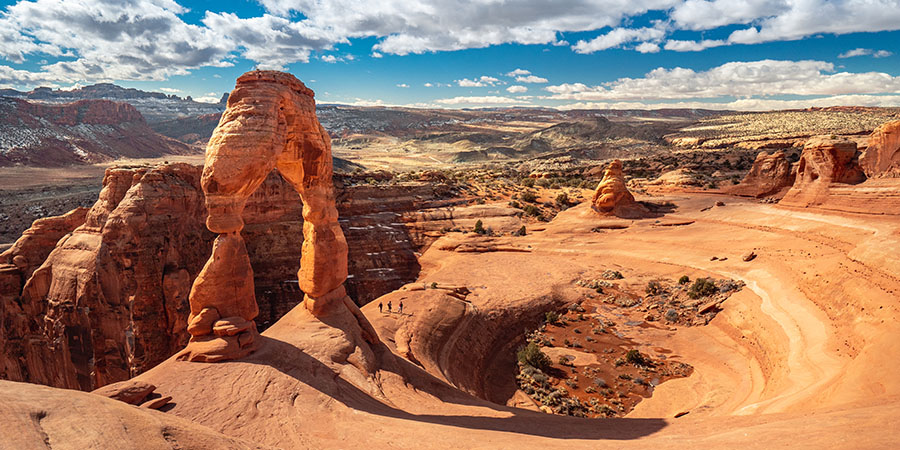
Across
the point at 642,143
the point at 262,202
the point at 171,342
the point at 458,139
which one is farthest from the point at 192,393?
the point at 458,139

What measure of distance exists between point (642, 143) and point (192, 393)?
131139 millimetres

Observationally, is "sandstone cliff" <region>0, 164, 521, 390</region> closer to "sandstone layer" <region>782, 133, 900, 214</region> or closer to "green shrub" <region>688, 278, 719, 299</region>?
"green shrub" <region>688, 278, 719, 299</region>

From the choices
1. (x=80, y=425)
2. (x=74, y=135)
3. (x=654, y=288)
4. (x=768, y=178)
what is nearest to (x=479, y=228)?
(x=654, y=288)

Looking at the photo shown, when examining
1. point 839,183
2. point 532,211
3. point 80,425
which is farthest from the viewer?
point 532,211

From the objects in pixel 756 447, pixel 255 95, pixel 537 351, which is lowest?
pixel 537 351

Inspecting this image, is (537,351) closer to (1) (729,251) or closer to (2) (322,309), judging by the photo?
(2) (322,309)

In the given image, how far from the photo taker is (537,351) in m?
18.0

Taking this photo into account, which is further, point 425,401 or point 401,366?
point 401,366

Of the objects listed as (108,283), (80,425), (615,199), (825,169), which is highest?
(825,169)

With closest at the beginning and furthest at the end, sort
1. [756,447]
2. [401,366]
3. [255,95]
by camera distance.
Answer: [756,447] < [255,95] < [401,366]

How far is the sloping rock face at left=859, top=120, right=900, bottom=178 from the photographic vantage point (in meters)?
24.9

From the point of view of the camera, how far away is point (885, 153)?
1031 inches

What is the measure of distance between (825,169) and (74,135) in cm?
14975

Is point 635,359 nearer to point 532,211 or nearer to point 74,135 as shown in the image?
point 532,211
